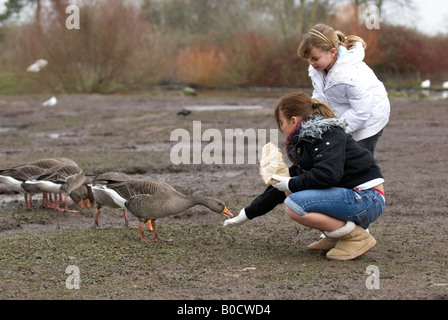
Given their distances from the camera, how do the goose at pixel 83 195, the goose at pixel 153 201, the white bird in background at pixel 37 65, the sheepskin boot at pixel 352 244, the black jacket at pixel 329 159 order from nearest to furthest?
the black jacket at pixel 329 159, the sheepskin boot at pixel 352 244, the goose at pixel 153 201, the goose at pixel 83 195, the white bird in background at pixel 37 65

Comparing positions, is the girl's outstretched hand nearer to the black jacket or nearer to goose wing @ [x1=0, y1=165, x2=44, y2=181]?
the black jacket

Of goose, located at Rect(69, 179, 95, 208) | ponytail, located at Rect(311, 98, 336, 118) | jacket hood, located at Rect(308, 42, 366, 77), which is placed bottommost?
goose, located at Rect(69, 179, 95, 208)

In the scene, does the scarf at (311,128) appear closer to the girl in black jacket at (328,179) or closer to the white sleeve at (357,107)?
the girl in black jacket at (328,179)

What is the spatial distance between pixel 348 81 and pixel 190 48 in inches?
1554

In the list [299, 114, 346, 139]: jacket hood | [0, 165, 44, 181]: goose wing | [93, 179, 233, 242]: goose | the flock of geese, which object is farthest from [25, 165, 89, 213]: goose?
[299, 114, 346, 139]: jacket hood

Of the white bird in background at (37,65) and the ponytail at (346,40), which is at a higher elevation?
the ponytail at (346,40)

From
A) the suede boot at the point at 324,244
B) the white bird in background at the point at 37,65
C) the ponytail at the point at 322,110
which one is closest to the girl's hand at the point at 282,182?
the ponytail at the point at 322,110

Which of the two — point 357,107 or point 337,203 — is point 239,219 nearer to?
point 337,203

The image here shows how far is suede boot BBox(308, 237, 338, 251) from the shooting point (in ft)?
16.3

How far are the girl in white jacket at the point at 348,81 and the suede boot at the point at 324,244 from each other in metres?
0.94

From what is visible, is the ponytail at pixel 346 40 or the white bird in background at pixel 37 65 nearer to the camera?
the ponytail at pixel 346 40

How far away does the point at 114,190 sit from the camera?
18.8ft

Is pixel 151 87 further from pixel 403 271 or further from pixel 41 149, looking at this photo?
pixel 403 271

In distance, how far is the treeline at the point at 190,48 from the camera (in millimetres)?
29891
